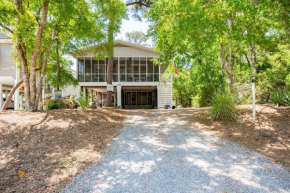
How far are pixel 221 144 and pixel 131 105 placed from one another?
18.4m

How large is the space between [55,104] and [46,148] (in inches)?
218

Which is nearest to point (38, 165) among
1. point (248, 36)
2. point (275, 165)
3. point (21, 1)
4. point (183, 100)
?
point (275, 165)

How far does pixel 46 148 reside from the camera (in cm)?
419

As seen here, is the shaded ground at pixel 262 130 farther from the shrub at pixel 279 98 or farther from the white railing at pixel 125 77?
the white railing at pixel 125 77

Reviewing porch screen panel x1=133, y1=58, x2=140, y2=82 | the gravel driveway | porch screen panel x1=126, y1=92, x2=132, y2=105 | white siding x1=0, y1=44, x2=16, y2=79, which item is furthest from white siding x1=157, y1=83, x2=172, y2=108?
white siding x1=0, y1=44, x2=16, y2=79

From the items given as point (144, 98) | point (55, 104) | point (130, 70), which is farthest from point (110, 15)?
point (144, 98)

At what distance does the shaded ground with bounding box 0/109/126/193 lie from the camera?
120 inches

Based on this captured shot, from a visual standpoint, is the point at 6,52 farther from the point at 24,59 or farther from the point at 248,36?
the point at 248,36

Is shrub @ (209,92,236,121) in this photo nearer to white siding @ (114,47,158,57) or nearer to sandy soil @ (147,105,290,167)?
sandy soil @ (147,105,290,167)

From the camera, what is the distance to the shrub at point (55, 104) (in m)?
9.08

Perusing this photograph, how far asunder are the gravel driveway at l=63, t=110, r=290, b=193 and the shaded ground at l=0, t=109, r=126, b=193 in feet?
1.17

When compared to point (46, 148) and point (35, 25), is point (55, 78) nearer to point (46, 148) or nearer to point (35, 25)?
point (35, 25)

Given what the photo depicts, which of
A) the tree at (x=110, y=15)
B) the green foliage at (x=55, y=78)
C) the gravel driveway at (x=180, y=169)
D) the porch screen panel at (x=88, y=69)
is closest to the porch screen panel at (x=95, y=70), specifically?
the porch screen panel at (x=88, y=69)

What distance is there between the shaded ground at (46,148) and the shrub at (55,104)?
9.68 feet
